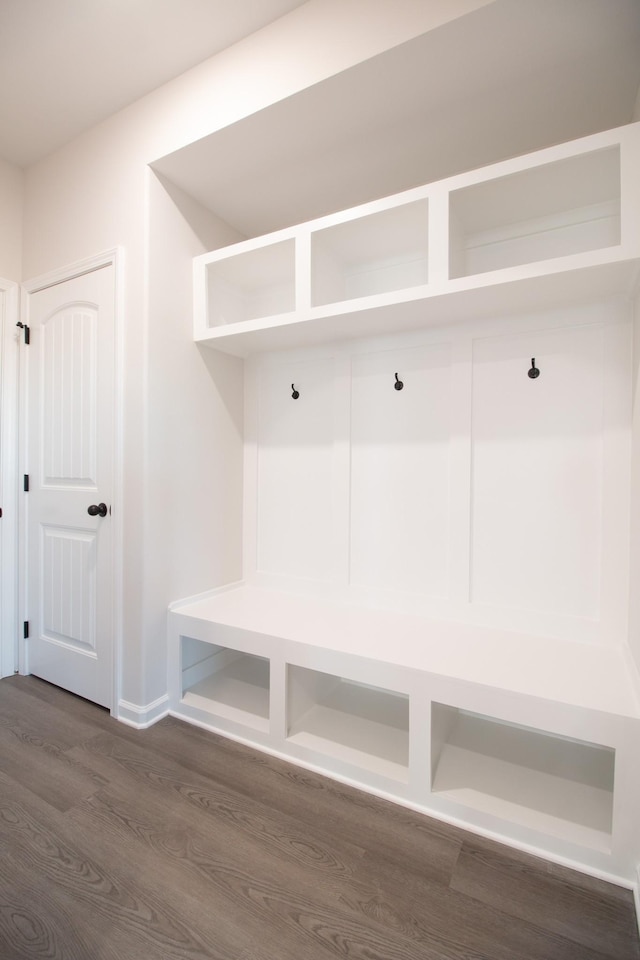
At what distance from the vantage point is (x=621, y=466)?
5.41 feet

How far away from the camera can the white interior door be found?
215cm

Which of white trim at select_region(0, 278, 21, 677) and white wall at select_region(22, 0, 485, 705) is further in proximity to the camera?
white trim at select_region(0, 278, 21, 677)

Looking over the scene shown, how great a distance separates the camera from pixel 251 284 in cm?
247

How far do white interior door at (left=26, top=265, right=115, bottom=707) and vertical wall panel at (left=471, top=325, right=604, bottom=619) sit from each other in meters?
1.70

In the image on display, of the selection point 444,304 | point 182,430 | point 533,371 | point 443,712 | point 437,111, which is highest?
point 437,111

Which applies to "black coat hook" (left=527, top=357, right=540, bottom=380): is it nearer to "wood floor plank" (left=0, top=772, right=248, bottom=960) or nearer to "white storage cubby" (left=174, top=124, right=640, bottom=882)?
"white storage cubby" (left=174, top=124, right=640, bottom=882)

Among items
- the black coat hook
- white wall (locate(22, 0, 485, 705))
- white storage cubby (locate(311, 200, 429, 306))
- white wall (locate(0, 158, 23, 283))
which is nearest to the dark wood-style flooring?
white wall (locate(22, 0, 485, 705))

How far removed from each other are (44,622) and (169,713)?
90 cm

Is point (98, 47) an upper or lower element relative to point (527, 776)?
upper

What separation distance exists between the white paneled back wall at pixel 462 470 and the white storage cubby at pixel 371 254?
298 mm

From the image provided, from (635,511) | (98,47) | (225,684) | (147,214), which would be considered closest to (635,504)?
(635,511)

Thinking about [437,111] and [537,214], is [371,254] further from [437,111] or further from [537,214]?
[537,214]

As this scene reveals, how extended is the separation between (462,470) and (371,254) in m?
1.10

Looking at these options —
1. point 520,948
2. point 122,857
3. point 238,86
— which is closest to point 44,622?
point 122,857
